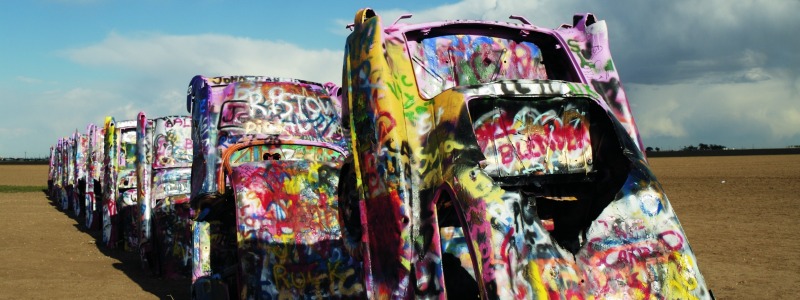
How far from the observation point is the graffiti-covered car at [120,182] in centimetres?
1633

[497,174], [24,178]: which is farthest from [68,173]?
[24,178]

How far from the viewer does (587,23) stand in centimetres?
617

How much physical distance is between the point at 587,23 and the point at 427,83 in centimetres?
132

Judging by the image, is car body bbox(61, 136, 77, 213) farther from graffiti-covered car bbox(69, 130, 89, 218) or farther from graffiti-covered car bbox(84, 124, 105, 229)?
graffiti-covered car bbox(84, 124, 105, 229)

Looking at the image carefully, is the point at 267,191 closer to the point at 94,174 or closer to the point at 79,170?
the point at 94,174

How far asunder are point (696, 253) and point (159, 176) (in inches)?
334

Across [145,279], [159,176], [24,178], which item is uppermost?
[159,176]

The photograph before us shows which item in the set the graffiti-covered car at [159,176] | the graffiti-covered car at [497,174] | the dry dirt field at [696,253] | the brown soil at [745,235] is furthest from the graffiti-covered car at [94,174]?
the graffiti-covered car at [497,174]

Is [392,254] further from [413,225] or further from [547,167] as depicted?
[547,167]

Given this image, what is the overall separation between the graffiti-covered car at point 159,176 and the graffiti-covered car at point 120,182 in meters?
2.49

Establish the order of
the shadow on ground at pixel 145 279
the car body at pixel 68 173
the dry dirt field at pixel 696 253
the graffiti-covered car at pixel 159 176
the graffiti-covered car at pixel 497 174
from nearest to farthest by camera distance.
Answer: the graffiti-covered car at pixel 497 174 → the dry dirt field at pixel 696 253 → the shadow on ground at pixel 145 279 → the graffiti-covered car at pixel 159 176 → the car body at pixel 68 173

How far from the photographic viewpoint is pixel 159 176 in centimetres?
1393

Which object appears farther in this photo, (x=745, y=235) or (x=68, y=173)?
(x=68, y=173)

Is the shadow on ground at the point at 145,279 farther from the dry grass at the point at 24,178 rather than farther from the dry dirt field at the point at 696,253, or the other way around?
the dry grass at the point at 24,178
